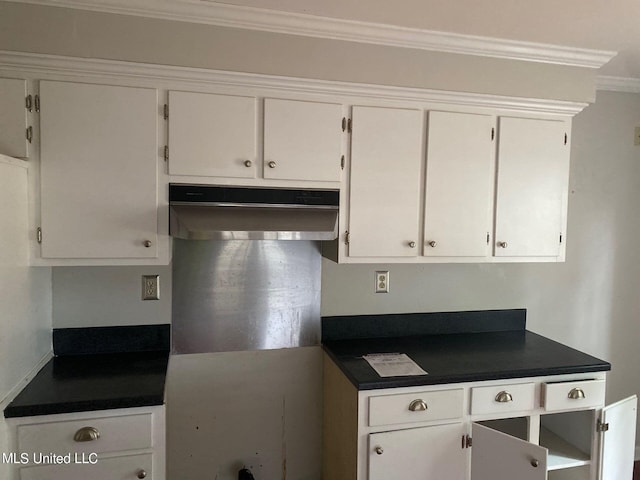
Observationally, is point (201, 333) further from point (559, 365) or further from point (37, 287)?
point (559, 365)

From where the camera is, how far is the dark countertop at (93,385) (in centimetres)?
154

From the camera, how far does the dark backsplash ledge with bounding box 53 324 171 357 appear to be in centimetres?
204

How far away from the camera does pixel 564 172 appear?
2301 mm

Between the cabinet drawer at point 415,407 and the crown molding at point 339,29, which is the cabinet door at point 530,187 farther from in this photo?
the cabinet drawer at point 415,407

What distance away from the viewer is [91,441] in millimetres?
1575

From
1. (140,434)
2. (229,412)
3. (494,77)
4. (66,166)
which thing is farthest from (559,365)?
(66,166)

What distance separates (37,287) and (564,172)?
8.53 feet

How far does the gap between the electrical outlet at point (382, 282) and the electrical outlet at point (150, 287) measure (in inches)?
45.7

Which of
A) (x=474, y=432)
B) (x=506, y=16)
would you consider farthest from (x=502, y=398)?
(x=506, y=16)

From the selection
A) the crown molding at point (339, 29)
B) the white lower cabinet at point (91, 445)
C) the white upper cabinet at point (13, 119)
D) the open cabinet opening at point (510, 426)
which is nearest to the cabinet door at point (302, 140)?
the crown molding at point (339, 29)

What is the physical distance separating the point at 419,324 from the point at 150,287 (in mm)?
1476

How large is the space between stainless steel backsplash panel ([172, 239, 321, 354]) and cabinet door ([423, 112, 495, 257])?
2.11 ft

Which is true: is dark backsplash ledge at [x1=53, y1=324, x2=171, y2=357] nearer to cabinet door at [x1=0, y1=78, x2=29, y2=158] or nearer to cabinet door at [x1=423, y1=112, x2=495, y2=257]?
cabinet door at [x1=0, y1=78, x2=29, y2=158]

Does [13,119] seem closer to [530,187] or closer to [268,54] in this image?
[268,54]
